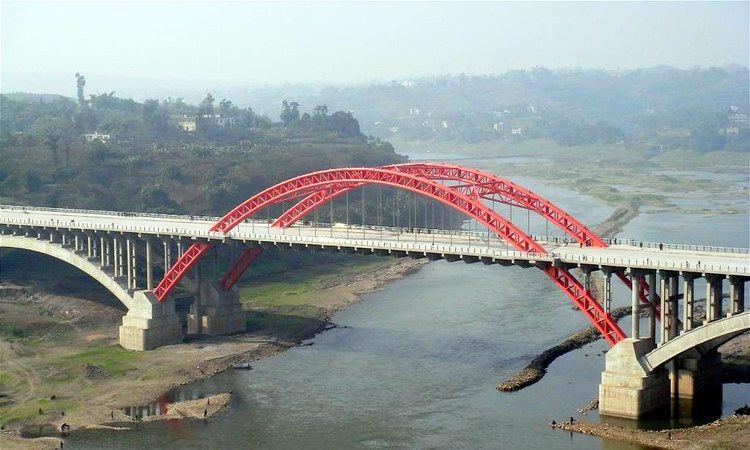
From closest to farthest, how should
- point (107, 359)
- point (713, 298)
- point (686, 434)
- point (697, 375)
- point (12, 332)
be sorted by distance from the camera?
point (686, 434) → point (713, 298) → point (697, 375) → point (107, 359) → point (12, 332)

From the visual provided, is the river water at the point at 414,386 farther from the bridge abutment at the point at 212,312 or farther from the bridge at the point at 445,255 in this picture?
the bridge abutment at the point at 212,312

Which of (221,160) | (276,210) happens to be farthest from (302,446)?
(221,160)

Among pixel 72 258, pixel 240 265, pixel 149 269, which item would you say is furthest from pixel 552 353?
pixel 72 258

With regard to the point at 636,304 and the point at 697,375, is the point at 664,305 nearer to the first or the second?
the point at 636,304

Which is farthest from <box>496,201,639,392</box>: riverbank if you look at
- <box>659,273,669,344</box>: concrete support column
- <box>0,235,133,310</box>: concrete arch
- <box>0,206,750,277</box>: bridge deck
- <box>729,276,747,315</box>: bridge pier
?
<box>0,235,133,310</box>: concrete arch

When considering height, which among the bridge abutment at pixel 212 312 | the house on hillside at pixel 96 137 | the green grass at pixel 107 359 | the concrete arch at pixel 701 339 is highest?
the house on hillside at pixel 96 137

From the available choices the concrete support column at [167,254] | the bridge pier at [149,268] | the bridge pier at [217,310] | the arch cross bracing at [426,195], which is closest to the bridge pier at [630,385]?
the arch cross bracing at [426,195]

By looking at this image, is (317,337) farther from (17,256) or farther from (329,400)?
(17,256)
